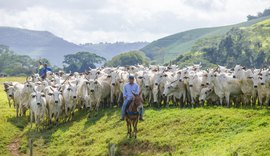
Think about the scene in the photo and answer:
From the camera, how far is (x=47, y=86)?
24.6m

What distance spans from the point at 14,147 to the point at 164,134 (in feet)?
23.4

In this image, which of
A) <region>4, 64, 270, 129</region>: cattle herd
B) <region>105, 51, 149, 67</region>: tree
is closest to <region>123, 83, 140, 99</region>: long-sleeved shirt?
<region>4, 64, 270, 129</region>: cattle herd

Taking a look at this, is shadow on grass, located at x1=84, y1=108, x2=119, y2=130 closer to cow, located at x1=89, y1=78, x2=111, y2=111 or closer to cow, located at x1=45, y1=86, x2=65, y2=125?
cow, located at x1=89, y1=78, x2=111, y2=111

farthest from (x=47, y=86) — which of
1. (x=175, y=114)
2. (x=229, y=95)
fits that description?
(x=229, y=95)

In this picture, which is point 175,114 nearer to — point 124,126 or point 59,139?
point 124,126

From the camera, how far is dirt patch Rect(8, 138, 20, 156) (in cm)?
2015

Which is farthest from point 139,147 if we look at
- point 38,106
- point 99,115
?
point 38,106

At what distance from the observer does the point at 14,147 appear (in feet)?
68.2

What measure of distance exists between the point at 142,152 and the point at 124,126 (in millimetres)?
3142

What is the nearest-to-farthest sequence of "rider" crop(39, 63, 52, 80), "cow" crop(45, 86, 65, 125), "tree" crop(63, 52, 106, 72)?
"cow" crop(45, 86, 65, 125), "rider" crop(39, 63, 52, 80), "tree" crop(63, 52, 106, 72)

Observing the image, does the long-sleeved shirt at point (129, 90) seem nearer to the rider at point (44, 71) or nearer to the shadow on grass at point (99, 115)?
the shadow on grass at point (99, 115)

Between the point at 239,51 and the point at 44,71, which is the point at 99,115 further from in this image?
the point at 239,51

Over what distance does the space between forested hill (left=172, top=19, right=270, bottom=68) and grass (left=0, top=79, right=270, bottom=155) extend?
58721mm

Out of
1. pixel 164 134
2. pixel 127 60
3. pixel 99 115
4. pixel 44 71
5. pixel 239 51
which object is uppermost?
pixel 239 51
